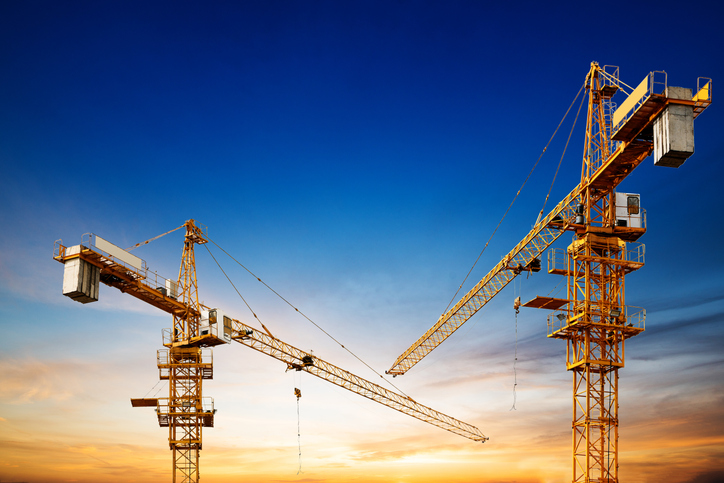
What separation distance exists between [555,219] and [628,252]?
10.4 meters

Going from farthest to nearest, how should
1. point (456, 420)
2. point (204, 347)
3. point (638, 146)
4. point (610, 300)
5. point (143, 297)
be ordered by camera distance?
point (456, 420) → point (204, 347) → point (143, 297) → point (610, 300) → point (638, 146)

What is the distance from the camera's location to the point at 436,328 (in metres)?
107

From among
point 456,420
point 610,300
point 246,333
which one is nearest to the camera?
point 610,300

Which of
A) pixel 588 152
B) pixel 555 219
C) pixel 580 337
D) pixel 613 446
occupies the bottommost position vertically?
pixel 613 446

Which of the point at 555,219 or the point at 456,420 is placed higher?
the point at 555,219

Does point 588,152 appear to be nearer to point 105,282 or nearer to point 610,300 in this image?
point 610,300

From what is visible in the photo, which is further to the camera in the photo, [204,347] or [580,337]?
[204,347]

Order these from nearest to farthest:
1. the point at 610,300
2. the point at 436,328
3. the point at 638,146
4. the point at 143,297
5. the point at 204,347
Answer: the point at 638,146, the point at 610,300, the point at 143,297, the point at 204,347, the point at 436,328

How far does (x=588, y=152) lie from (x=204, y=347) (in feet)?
151

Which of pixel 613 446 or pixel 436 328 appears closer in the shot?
pixel 613 446

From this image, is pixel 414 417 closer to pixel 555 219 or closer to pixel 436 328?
pixel 436 328

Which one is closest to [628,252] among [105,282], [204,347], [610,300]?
[610,300]

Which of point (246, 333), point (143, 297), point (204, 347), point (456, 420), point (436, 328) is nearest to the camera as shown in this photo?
point (143, 297)

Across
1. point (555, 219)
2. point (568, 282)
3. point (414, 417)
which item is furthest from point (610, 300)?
point (414, 417)
